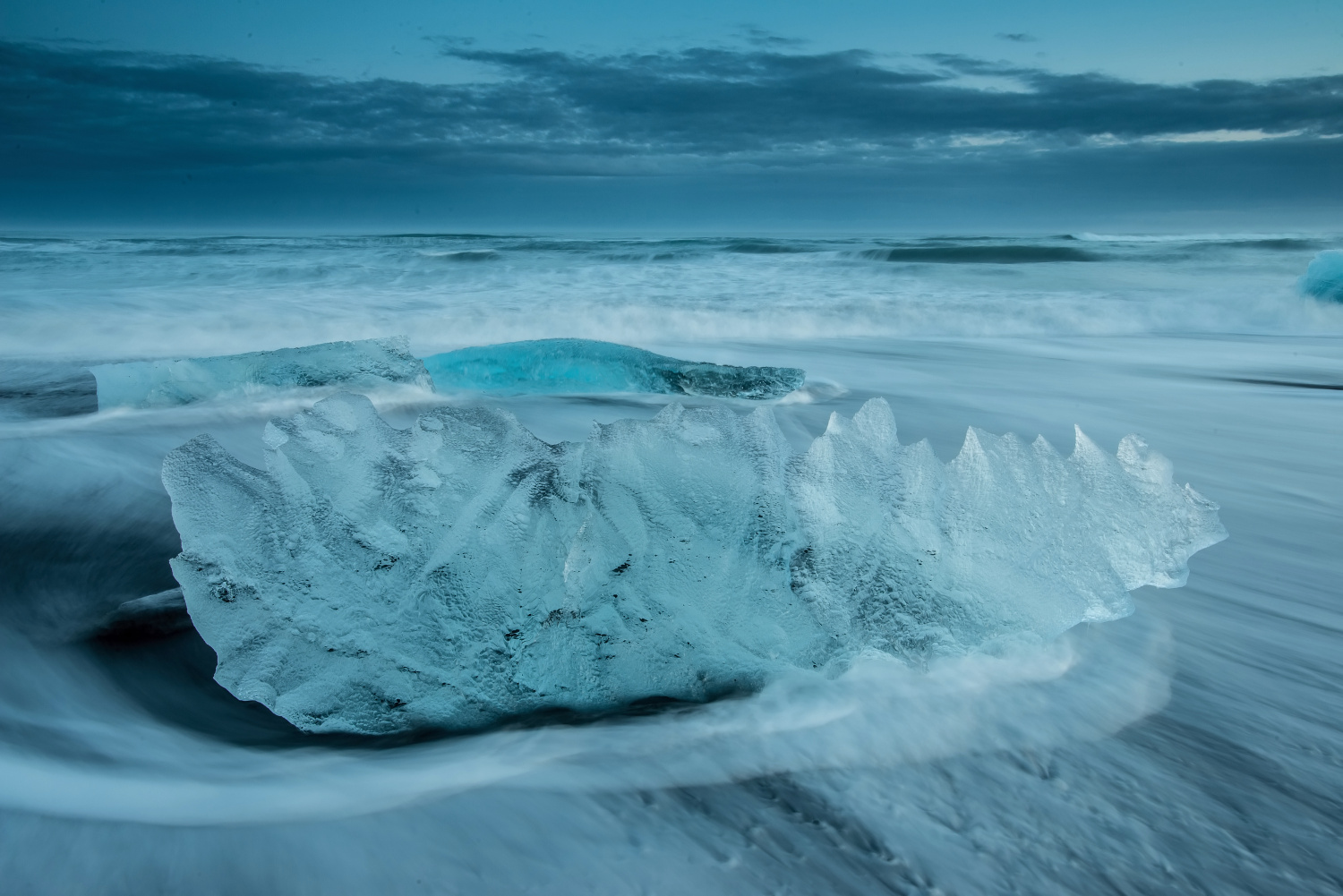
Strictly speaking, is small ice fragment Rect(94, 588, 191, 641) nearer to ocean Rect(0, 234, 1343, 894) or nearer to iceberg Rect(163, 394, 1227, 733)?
ocean Rect(0, 234, 1343, 894)

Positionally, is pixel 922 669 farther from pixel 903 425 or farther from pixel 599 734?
pixel 903 425

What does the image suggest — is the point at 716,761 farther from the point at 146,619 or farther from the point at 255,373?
the point at 255,373

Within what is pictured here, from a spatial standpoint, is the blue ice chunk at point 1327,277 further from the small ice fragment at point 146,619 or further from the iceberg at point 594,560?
the small ice fragment at point 146,619

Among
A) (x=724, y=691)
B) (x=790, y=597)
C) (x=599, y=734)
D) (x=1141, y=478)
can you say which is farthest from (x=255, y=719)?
(x=1141, y=478)

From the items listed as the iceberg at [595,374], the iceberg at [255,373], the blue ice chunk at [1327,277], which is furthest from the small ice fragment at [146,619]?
the blue ice chunk at [1327,277]

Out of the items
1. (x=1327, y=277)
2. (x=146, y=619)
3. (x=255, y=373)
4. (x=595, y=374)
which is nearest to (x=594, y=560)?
(x=146, y=619)

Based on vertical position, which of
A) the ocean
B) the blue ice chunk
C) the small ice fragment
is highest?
the blue ice chunk

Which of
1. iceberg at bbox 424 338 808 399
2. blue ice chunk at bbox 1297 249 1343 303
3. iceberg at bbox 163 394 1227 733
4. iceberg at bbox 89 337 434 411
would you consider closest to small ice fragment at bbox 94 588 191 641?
iceberg at bbox 163 394 1227 733
